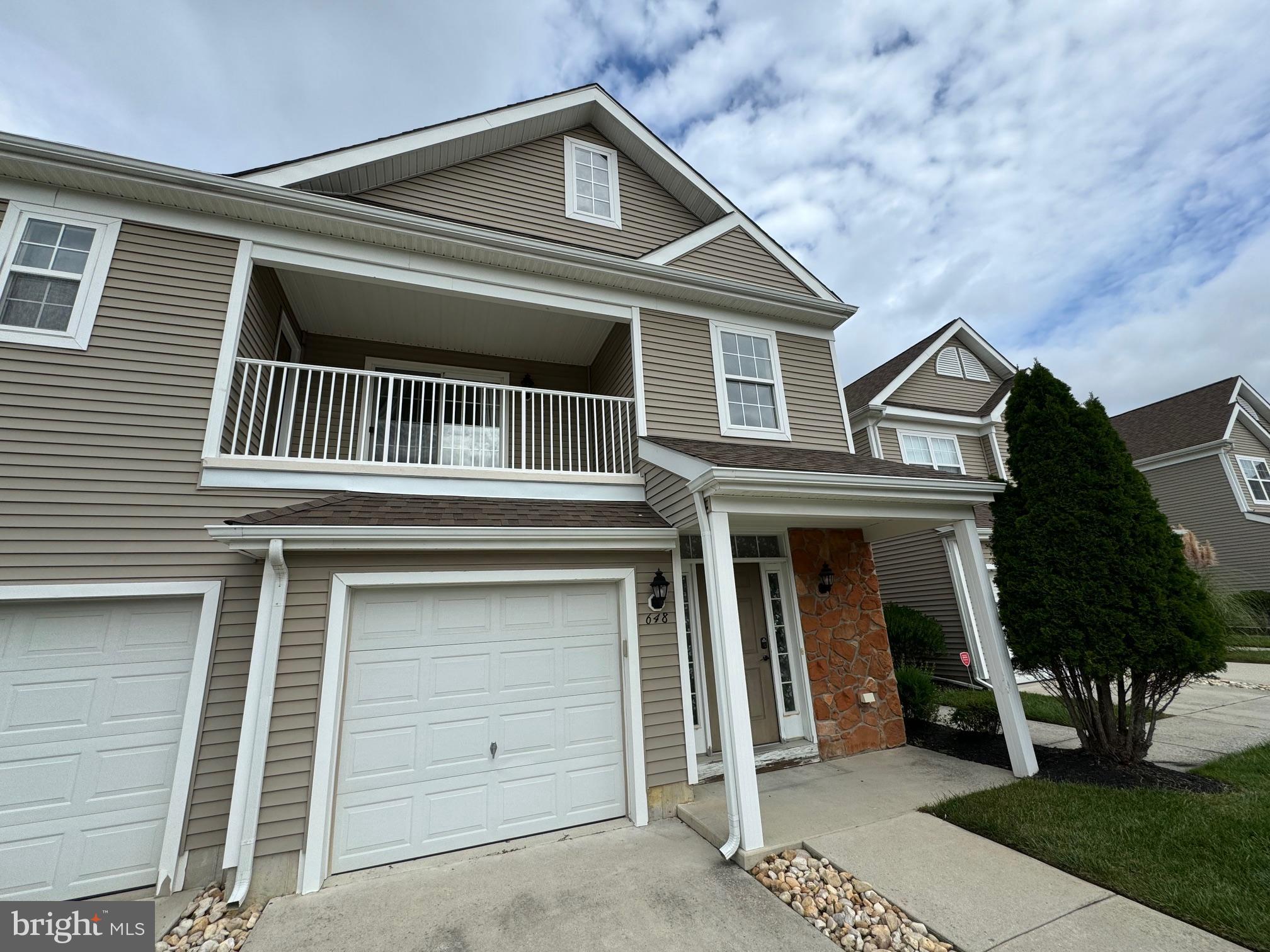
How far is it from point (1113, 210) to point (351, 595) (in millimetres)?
14553

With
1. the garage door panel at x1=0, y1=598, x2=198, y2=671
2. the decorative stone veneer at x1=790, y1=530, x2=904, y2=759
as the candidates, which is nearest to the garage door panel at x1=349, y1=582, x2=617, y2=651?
the garage door panel at x1=0, y1=598, x2=198, y2=671

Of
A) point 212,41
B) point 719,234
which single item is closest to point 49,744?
point 719,234

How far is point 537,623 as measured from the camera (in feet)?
14.4

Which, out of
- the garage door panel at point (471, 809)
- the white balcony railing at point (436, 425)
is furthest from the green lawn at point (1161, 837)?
the white balcony railing at point (436, 425)

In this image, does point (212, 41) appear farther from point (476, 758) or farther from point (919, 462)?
point (919, 462)

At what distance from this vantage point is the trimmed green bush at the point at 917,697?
6.43 metres

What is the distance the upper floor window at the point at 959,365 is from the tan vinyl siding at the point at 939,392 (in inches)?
4.0

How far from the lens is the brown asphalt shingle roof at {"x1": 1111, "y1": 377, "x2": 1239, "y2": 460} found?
530 inches

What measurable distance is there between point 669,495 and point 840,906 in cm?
324

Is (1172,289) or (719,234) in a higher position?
(1172,289)

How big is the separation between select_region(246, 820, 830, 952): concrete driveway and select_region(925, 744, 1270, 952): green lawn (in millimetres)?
1827

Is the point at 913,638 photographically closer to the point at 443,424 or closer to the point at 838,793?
the point at 838,793

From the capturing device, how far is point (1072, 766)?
4484 millimetres

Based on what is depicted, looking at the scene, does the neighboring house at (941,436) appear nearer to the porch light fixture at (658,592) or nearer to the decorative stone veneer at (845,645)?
the decorative stone veneer at (845,645)
